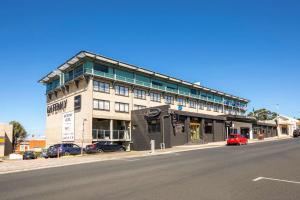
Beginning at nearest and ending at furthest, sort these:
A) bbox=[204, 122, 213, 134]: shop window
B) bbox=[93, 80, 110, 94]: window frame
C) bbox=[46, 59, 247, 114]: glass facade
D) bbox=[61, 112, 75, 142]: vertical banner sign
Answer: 1. bbox=[93, 80, 110, 94]: window frame
2. bbox=[46, 59, 247, 114]: glass facade
3. bbox=[61, 112, 75, 142]: vertical banner sign
4. bbox=[204, 122, 213, 134]: shop window

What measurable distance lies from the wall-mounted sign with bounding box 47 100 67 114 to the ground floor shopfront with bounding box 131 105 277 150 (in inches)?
450

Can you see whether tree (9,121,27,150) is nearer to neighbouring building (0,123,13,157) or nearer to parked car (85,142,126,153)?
neighbouring building (0,123,13,157)

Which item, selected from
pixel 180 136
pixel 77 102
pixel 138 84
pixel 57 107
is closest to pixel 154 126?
pixel 180 136

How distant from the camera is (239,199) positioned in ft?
24.1

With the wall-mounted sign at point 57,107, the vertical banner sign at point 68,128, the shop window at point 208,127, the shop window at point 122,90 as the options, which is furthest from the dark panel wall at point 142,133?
the shop window at point 208,127

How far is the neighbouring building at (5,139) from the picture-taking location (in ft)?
142

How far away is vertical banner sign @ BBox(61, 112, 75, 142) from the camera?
4244 cm

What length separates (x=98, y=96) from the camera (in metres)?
40.8

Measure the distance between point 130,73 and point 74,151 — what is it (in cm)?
1820

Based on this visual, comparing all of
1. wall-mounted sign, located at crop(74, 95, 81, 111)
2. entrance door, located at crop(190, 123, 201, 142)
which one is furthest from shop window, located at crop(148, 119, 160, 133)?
wall-mounted sign, located at crop(74, 95, 81, 111)

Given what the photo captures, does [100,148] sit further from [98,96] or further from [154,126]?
[154,126]

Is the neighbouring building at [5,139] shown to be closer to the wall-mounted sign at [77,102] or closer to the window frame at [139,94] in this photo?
the wall-mounted sign at [77,102]

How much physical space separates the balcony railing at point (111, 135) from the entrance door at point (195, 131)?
10.2 metres

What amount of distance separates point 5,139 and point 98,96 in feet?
63.0
